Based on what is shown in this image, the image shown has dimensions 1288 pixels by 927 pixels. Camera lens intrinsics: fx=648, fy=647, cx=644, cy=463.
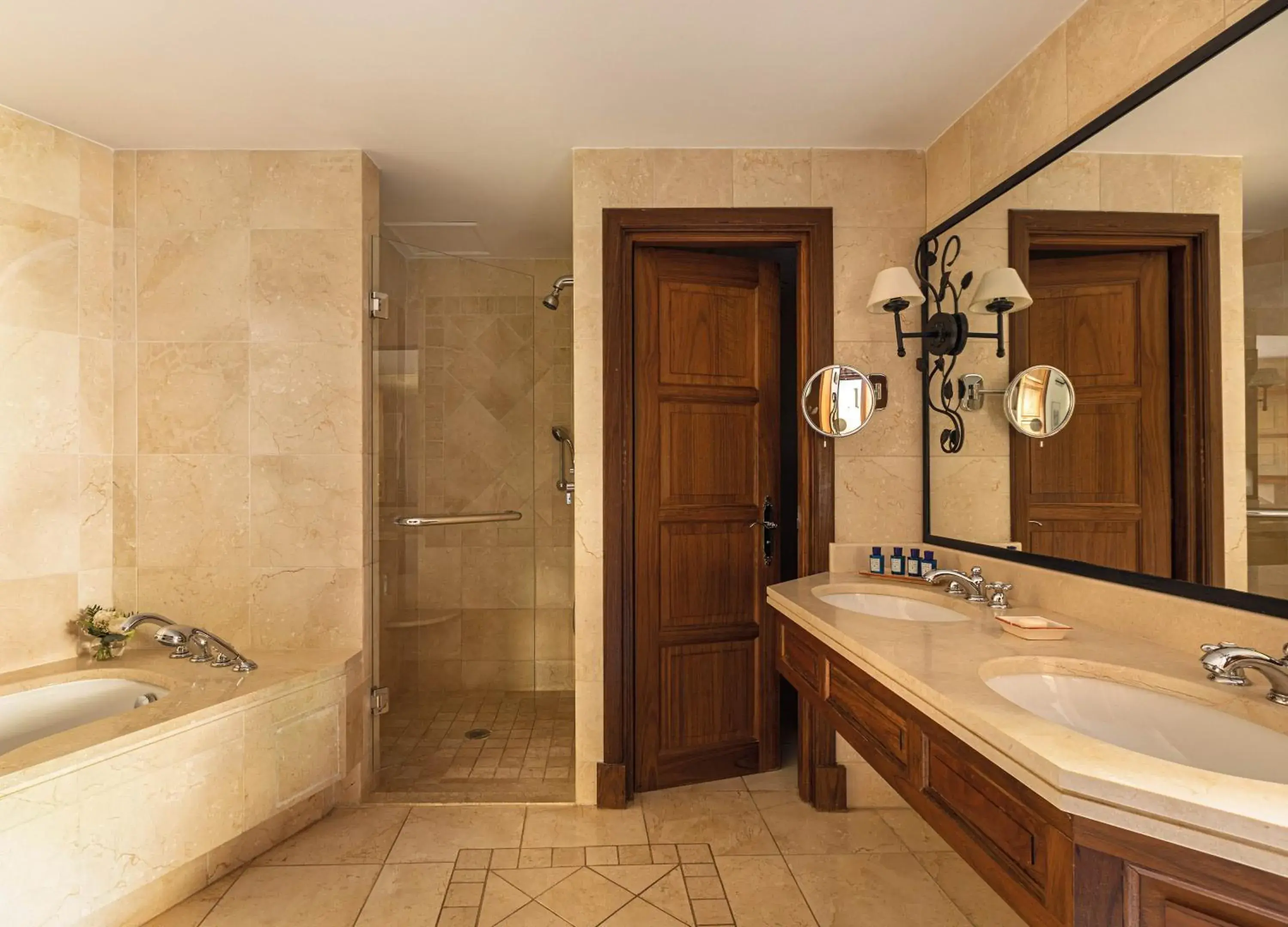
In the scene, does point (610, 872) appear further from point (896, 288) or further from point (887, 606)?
point (896, 288)

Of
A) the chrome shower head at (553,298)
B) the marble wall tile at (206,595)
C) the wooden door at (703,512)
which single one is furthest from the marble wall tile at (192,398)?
the wooden door at (703,512)

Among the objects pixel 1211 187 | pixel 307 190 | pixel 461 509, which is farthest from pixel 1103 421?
pixel 307 190

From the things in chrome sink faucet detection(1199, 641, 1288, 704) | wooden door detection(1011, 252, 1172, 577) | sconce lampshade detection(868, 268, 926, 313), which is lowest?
chrome sink faucet detection(1199, 641, 1288, 704)

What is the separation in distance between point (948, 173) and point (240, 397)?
2660 millimetres

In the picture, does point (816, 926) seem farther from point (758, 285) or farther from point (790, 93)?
point (790, 93)

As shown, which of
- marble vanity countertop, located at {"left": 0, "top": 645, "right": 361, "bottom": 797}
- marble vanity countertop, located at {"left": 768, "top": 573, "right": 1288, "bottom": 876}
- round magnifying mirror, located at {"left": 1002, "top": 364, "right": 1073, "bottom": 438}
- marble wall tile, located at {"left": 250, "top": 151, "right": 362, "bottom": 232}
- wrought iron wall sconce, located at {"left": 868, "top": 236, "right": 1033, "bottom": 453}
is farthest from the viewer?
marble wall tile, located at {"left": 250, "top": 151, "right": 362, "bottom": 232}

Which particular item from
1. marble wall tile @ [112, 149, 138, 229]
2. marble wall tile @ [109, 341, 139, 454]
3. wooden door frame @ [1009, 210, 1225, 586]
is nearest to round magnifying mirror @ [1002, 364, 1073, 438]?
wooden door frame @ [1009, 210, 1225, 586]

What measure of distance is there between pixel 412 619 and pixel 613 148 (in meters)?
2.02

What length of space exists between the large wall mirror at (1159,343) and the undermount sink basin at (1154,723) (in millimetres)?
272

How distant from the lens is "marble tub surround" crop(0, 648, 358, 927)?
1470 mm

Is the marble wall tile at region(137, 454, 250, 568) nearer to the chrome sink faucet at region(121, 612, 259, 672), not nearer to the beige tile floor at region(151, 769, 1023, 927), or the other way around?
the chrome sink faucet at region(121, 612, 259, 672)

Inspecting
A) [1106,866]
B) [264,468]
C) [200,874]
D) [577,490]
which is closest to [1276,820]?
[1106,866]

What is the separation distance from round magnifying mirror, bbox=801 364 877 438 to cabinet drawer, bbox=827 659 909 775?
0.98 m

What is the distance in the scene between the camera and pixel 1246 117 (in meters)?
1.22
